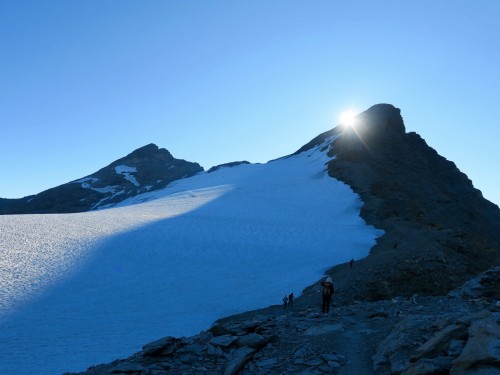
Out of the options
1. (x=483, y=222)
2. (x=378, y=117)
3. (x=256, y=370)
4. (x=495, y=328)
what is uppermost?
(x=378, y=117)

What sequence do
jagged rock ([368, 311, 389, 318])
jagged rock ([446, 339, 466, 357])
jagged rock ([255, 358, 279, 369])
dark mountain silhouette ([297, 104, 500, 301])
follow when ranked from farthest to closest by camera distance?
dark mountain silhouette ([297, 104, 500, 301])
jagged rock ([368, 311, 389, 318])
jagged rock ([255, 358, 279, 369])
jagged rock ([446, 339, 466, 357])

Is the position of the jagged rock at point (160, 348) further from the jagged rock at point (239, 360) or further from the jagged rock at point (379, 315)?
the jagged rock at point (379, 315)

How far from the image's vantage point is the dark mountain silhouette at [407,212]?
29.5 metres

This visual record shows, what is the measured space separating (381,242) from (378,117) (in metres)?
58.4

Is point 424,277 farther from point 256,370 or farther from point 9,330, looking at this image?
point 9,330

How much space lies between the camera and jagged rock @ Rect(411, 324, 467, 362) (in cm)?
930

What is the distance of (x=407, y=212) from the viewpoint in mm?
54250

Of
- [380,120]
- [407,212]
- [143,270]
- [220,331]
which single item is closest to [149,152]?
[380,120]

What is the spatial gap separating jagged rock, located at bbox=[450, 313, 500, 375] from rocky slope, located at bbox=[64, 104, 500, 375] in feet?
0.06

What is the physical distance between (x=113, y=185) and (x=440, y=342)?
13135 cm

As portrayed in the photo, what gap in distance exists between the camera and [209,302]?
2661 cm

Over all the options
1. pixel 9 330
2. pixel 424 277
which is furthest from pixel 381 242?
pixel 9 330

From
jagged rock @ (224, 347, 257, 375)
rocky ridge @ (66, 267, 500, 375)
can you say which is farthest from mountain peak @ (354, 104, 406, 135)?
jagged rock @ (224, 347, 257, 375)

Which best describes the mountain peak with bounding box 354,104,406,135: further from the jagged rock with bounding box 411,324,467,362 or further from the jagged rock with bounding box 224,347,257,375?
the jagged rock with bounding box 411,324,467,362
